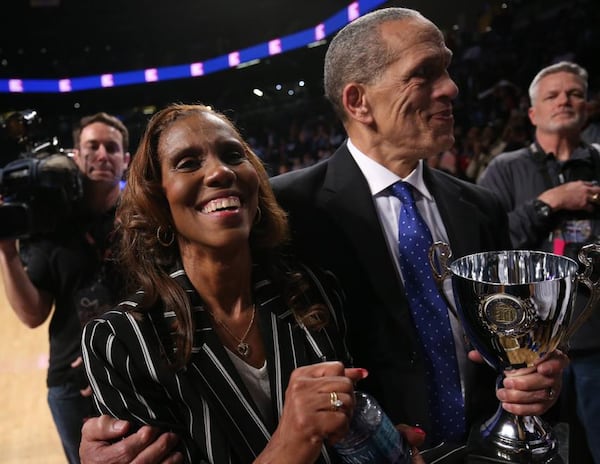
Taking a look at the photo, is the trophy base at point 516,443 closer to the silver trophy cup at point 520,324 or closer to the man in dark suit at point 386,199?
the silver trophy cup at point 520,324

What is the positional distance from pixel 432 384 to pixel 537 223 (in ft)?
2.64

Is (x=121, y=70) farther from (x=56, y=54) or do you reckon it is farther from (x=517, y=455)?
(x=517, y=455)

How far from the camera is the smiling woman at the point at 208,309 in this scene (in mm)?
857

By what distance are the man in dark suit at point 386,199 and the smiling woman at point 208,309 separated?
0.24 feet

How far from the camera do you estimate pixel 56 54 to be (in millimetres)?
3209

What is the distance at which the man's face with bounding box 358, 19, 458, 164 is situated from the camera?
38.6 inches

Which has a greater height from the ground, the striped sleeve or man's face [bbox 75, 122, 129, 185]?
man's face [bbox 75, 122, 129, 185]

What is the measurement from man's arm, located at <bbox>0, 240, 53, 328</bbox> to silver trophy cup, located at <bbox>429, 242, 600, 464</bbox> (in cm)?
111

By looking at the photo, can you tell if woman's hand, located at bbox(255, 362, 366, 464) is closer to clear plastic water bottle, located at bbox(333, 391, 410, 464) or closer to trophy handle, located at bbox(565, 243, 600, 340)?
clear plastic water bottle, located at bbox(333, 391, 410, 464)

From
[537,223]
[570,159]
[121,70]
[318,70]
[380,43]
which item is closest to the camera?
[380,43]

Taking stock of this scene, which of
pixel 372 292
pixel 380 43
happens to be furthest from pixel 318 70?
pixel 372 292

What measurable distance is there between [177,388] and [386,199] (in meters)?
0.52

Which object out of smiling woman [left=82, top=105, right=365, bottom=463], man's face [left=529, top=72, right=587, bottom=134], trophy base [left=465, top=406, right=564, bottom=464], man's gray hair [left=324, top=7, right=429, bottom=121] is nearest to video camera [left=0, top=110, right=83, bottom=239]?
smiling woman [left=82, top=105, right=365, bottom=463]

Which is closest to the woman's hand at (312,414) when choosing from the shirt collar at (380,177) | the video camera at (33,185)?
the shirt collar at (380,177)
